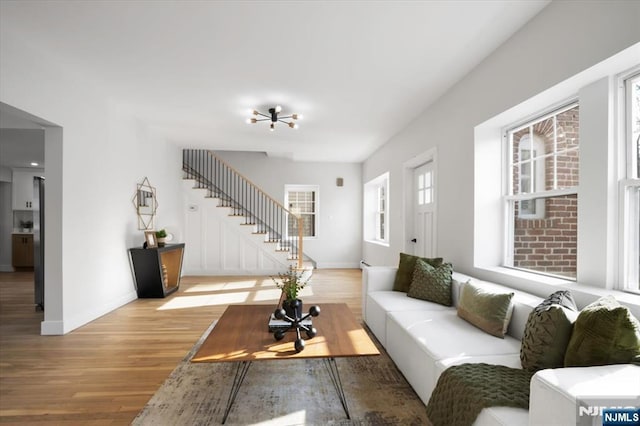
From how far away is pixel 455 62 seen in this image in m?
3.15

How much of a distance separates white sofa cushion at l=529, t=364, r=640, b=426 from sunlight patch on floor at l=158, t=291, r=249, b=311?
168 inches

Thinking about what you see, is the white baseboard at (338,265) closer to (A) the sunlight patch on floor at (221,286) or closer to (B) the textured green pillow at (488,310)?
(A) the sunlight patch on floor at (221,286)

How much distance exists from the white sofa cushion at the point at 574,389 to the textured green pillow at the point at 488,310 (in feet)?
3.04

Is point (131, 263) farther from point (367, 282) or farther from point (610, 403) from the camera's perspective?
point (610, 403)

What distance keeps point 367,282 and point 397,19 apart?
2.64 meters

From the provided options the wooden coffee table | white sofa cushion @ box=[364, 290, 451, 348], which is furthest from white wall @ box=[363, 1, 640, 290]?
the wooden coffee table

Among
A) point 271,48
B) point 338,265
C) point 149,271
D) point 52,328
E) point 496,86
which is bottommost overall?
point 338,265

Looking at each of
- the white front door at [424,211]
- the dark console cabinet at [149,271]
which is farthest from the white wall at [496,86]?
the dark console cabinet at [149,271]

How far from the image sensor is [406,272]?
11.8 ft

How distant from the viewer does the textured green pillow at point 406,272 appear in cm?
352

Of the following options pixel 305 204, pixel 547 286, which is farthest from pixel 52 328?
pixel 305 204

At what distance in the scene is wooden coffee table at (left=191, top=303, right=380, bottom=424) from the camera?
1889 millimetres

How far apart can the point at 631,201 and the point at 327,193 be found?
670 cm

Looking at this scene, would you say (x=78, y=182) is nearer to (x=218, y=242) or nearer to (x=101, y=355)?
(x=101, y=355)
